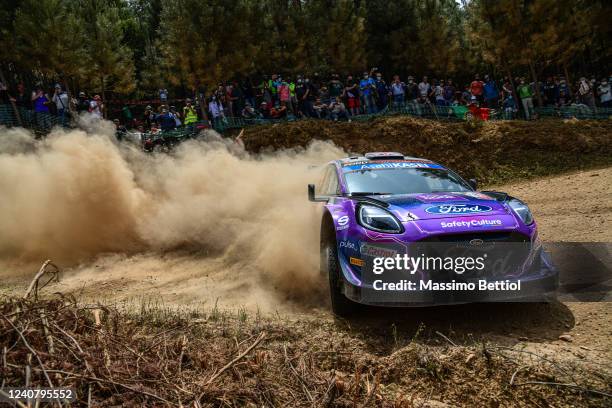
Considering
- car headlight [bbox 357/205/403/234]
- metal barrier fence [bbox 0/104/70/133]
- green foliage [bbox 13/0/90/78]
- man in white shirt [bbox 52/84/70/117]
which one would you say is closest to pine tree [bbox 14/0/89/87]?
green foliage [bbox 13/0/90/78]

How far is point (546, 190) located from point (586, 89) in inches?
385

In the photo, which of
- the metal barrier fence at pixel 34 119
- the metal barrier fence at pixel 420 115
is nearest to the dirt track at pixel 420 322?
the metal barrier fence at pixel 34 119

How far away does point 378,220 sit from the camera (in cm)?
518

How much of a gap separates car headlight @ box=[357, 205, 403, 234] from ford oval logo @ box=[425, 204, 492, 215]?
374 millimetres

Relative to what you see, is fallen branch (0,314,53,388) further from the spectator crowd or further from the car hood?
the spectator crowd

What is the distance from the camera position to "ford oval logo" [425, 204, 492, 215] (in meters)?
5.05

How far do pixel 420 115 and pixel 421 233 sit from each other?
15.3 metres

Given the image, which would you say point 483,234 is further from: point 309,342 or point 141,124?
point 141,124

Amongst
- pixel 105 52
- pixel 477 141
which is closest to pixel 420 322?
pixel 477 141

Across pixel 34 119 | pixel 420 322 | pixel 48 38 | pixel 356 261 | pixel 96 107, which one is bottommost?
pixel 420 322

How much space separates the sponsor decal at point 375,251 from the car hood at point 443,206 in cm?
36

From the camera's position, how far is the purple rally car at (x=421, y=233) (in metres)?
4.79

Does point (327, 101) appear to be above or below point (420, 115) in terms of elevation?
above

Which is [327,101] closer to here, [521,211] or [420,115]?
[420,115]
